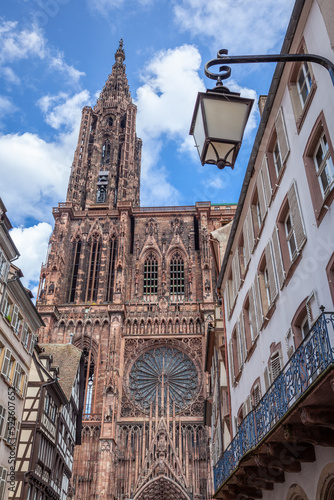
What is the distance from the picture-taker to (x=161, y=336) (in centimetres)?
4156

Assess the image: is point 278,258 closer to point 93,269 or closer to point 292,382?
point 292,382

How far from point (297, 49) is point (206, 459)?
31.5 meters

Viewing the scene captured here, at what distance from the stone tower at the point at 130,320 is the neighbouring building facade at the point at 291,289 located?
22.1 metres

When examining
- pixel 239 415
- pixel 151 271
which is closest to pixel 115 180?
pixel 151 271

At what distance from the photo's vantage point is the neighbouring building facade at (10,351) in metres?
17.0

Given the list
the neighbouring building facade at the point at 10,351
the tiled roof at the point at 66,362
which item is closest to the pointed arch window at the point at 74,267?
the tiled roof at the point at 66,362

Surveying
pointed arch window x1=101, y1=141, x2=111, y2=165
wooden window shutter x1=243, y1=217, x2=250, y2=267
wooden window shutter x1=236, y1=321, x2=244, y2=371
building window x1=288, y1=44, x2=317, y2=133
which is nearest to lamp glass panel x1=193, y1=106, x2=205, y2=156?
building window x1=288, y1=44, x2=317, y2=133

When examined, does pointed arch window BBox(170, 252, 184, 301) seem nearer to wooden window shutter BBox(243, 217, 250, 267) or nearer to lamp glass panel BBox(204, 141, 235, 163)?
wooden window shutter BBox(243, 217, 250, 267)

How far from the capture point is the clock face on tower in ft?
129

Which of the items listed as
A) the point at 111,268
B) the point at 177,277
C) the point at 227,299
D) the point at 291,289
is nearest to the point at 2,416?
the point at 227,299

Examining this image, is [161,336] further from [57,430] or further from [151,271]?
[57,430]

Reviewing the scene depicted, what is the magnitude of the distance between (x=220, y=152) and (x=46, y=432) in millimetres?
17773

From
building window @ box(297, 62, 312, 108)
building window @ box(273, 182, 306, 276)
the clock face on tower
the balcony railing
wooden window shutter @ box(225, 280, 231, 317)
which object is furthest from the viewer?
the clock face on tower

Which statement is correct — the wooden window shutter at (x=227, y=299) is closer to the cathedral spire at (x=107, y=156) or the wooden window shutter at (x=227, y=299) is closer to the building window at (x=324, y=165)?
the building window at (x=324, y=165)
